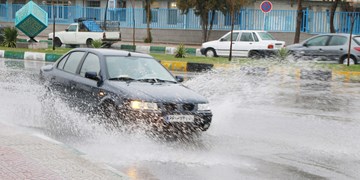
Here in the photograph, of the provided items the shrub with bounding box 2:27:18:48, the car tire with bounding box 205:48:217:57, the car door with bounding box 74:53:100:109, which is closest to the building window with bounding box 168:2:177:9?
the shrub with bounding box 2:27:18:48

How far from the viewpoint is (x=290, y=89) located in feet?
51.0

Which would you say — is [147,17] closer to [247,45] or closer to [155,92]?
[247,45]

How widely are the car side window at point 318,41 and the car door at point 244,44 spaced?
3454 mm

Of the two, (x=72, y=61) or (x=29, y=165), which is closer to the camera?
(x=29, y=165)

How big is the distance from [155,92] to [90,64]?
164 cm

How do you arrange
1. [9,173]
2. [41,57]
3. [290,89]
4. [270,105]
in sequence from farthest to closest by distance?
[41,57] → [290,89] → [270,105] → [9,173]

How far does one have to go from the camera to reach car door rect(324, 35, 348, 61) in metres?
22.7

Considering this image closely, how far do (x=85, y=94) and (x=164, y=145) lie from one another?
1.72 m

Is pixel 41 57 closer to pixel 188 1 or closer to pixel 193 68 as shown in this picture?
pixel 193 68

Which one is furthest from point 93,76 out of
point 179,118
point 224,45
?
point 224,45

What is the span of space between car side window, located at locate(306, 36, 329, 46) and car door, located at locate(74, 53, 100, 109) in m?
15.3

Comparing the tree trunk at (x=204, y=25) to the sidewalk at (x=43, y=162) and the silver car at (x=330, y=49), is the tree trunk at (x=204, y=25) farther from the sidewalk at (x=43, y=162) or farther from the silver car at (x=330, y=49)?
the sidewalk at (x=43, y=162)

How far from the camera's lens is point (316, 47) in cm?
2320

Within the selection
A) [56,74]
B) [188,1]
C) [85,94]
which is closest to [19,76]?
[56,74]
